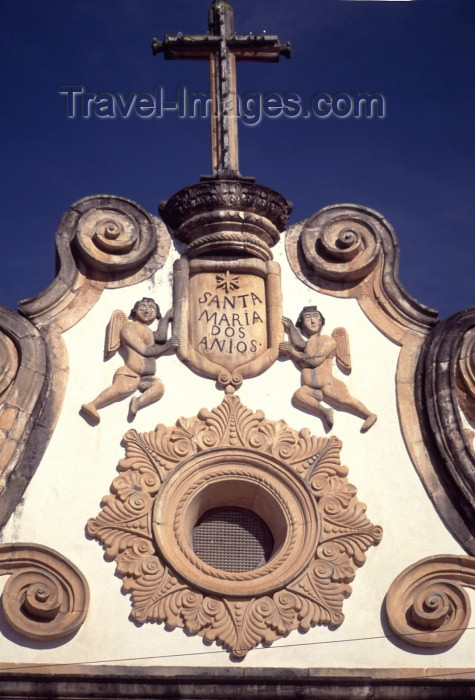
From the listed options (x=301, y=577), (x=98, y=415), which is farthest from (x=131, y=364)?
(x=301, y=577)

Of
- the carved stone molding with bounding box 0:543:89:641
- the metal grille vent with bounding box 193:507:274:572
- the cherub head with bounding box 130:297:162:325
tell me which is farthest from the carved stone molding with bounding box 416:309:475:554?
the carved stone molding with bounding box 0:543:89:641

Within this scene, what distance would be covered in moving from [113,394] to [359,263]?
2.92 meters

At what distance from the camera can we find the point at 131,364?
49.3 ft

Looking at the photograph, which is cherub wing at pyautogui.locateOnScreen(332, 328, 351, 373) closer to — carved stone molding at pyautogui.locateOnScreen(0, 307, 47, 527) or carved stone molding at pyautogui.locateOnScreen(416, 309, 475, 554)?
carved stone molding at pyautogui.locateOnScreen(416, 309, 475, 554)

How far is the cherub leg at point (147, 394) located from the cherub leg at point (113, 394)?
8 centimetres

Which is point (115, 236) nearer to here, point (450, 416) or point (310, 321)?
point (310, 321)

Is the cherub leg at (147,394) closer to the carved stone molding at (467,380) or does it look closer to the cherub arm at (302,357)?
the cherub arm at (302,357)

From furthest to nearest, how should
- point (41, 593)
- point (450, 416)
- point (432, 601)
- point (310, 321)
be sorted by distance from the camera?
point (310, 321) < point (450, 416) < point (432, 601) < point (41, 593)

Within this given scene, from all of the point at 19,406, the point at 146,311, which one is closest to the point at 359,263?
the point at 146,311

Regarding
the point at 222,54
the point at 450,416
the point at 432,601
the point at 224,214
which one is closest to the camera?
the point at 432,601

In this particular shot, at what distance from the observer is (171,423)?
1477 centimetres

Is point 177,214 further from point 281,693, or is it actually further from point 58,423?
point 281,693

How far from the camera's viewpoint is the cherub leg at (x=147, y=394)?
1479 centimetres

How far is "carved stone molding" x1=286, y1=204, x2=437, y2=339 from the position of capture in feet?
51.0
